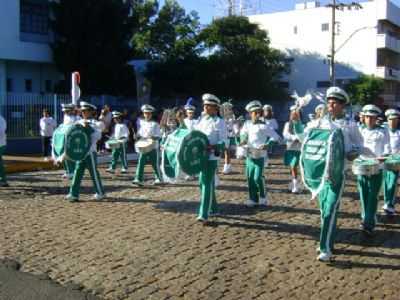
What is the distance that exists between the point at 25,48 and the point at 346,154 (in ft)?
86.1

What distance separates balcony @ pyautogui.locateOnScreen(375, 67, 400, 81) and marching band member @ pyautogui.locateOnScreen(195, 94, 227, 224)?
42.0m

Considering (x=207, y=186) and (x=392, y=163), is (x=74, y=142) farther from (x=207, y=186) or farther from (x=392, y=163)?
(x=392, y=163)

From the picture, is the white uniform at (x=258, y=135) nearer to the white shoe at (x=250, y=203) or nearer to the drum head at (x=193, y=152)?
the white shoe at (x=250, y=203)

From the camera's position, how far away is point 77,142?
11156 mm

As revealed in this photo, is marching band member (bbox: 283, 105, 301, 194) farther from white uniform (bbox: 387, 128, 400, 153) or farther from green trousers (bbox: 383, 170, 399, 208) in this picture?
white uniform (bbox: 387, 128, 400, 153)

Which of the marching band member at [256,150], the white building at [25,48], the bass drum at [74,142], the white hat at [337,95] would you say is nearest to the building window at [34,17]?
the white building at [25,48]

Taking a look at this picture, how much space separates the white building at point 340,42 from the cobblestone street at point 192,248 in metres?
40.5

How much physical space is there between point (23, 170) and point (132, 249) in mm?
10493

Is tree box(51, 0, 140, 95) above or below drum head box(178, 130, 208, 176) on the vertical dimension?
above

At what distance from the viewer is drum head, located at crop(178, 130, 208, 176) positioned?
901 centimetres

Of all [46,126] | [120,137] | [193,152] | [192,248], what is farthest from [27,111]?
[192,248]

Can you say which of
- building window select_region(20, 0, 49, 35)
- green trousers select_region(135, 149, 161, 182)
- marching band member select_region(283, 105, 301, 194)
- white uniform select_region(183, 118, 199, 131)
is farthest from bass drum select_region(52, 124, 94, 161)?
building window select_region(20, 0, 49, 35)

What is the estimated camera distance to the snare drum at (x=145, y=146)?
44.2ft

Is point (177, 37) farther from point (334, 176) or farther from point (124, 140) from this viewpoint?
point (334, 176)
